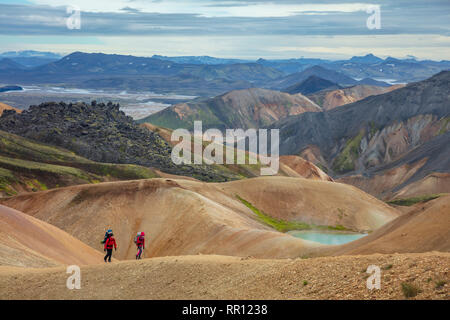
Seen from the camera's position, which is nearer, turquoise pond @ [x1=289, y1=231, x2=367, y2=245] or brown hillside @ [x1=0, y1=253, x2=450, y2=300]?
brown hillside @ [x1=0, y1=253, x2=450, y2=300]

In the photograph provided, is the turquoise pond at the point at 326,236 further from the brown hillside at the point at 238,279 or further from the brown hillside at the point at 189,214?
the brown hillside at the point at 238,279

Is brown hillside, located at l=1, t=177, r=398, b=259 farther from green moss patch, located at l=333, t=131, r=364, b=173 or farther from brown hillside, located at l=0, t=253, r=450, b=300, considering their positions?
green moss patch, located at l=333, t=131, r=364, b=173

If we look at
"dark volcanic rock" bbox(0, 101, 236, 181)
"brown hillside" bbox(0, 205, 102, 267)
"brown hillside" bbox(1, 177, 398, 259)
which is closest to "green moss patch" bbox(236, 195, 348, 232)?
"brown hillside" bbox(1, 177, 398, 259)

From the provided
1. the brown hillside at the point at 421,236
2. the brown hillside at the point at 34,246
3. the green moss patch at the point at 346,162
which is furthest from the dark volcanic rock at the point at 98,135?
Answer: the brown hillside at the point at 421,236

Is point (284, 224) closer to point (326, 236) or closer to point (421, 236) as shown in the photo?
point (326, 236)
